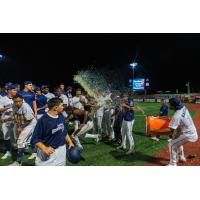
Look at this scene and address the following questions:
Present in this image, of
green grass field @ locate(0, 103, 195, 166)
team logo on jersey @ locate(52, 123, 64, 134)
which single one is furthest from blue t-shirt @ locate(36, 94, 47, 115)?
team logo on jersey @ locate(52, 123, 64, 134)

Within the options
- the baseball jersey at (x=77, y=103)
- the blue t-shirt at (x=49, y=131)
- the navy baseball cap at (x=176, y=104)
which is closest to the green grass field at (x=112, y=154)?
the baseball jersey at (x=77, y=103)

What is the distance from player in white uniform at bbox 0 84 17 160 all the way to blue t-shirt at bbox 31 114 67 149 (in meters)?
3.36

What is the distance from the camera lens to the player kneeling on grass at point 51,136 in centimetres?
494

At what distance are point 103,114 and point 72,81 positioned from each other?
39.9 ft

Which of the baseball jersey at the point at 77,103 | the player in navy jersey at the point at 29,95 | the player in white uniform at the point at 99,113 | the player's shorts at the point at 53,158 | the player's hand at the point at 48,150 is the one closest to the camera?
the player's hand at the point at 48,150

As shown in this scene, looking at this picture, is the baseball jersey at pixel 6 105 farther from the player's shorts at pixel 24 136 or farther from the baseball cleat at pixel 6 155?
the player's shorts at pixel 24 136

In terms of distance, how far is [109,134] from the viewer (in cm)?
1110

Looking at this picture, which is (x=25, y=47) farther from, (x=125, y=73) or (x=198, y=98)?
(x=198, y=98)

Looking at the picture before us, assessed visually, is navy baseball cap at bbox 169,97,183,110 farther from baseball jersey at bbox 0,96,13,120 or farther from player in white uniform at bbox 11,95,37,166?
baseball jersey at bbox 0,96,13,120

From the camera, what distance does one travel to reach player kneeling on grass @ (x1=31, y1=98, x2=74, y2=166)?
4.94 meters

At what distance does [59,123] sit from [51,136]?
10.7 inches

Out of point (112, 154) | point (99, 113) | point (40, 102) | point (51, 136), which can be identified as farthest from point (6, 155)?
point (99, 113)

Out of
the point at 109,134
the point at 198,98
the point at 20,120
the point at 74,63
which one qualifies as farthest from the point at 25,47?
the point at 198,98

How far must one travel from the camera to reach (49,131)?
16.3ft
